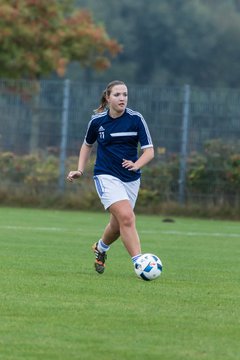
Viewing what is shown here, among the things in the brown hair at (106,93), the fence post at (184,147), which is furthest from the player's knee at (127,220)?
the fence post at (184,147)

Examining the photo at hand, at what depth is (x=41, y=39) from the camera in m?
36.0

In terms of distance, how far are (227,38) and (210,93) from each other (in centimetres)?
6365

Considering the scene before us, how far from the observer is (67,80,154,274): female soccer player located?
11312 mm

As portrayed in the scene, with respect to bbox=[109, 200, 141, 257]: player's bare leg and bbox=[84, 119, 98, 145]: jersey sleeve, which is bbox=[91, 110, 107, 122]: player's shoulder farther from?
bbox=[109, 200, 141, 257]: player's bare leg

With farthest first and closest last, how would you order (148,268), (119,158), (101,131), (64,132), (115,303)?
(64,132) < (101,131) < (119,158) < (148,268) < (115,303)

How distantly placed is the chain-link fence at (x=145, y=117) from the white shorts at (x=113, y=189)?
12.7m

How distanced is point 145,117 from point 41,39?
11.8 m

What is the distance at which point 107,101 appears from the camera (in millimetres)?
11656

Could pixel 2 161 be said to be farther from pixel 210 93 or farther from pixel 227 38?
pixel 227 38

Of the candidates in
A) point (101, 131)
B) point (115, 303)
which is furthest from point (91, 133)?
point (115, 303)

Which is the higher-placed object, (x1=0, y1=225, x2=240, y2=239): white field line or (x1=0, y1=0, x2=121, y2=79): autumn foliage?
(x1=0, y1=0, x2=121, y2=79): autumn foliage

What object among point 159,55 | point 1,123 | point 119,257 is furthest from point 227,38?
point 119,257

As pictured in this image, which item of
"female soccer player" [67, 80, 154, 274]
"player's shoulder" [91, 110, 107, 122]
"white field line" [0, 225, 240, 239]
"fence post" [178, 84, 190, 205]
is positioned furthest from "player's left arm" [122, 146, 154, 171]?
"fence post" [178, 84, 190, 205]

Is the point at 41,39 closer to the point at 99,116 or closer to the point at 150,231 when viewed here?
the point at 150,231
